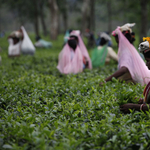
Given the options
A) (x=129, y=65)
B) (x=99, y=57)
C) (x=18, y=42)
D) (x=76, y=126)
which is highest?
(x=18, y=42)

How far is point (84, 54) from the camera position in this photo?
664 centimetres

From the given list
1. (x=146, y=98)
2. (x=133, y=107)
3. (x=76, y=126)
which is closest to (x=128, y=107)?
(x=133, y=107)

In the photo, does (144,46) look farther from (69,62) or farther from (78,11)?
(78,11)

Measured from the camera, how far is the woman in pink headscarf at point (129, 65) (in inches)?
145

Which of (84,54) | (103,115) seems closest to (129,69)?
(103,115)

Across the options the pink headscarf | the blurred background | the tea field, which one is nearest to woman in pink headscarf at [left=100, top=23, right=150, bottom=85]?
the pink headscarf

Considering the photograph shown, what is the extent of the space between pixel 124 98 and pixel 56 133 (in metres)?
1.16

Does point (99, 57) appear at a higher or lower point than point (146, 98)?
higher

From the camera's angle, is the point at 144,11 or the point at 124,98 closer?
the point at 124,98

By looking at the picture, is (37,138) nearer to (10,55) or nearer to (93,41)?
(10,55)

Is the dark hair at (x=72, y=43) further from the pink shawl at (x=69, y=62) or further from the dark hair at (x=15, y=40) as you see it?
the dark hair at (x=15, y=40)

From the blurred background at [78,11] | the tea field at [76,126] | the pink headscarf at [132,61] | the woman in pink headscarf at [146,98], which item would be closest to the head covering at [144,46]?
the woman in pink headscarf at [146,98]

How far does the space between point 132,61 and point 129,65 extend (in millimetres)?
94

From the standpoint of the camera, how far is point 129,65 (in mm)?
3785
